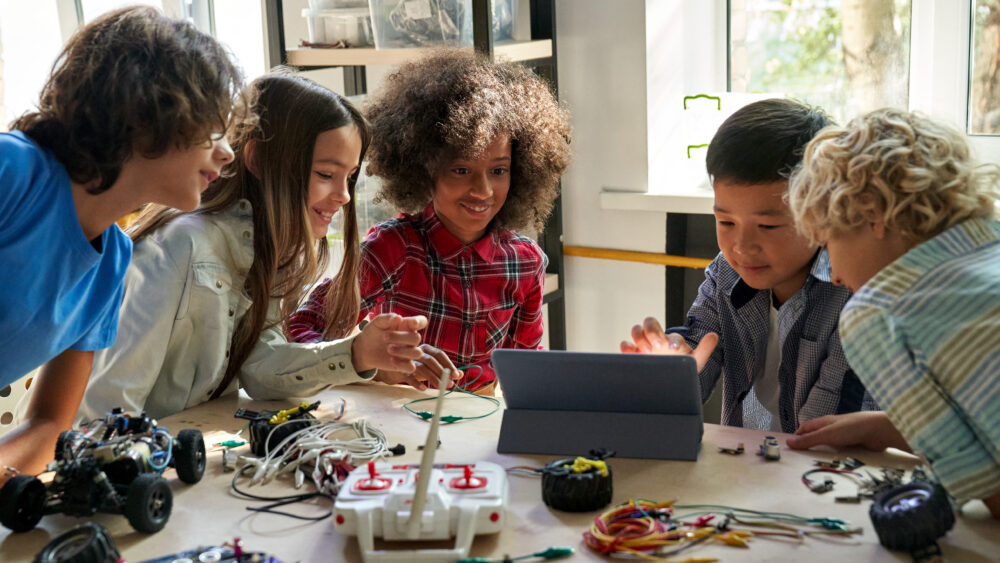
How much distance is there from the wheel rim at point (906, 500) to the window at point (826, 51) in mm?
1583

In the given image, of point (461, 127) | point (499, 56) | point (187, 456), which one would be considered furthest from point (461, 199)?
point (187, 456)

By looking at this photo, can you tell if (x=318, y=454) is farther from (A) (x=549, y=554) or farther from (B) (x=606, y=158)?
(B) (x=606, y=158)

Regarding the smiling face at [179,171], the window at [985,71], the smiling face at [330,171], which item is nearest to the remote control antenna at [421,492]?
the smiling face at [179,171]

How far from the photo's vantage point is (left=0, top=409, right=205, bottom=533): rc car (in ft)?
3.00

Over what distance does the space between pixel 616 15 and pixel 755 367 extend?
49.7 inches

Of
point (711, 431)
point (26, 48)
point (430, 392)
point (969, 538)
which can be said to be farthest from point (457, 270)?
point (26, 48)

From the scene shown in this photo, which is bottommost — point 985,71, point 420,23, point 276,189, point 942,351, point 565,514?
point 565,514

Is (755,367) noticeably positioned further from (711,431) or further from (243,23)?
(243,23)

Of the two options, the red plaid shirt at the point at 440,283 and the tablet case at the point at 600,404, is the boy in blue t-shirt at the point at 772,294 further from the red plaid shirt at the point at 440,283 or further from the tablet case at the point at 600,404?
the red plaid shirt at the point at 440,283

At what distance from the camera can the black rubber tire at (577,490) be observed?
3.04 feet

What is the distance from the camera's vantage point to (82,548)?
829 mm

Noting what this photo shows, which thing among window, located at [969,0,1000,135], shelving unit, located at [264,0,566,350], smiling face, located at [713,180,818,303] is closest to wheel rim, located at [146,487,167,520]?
smiling face, located at [713,180,818,303]

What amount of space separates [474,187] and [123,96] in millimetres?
845

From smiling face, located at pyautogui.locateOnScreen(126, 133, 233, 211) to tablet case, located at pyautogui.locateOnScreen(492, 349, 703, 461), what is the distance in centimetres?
44
